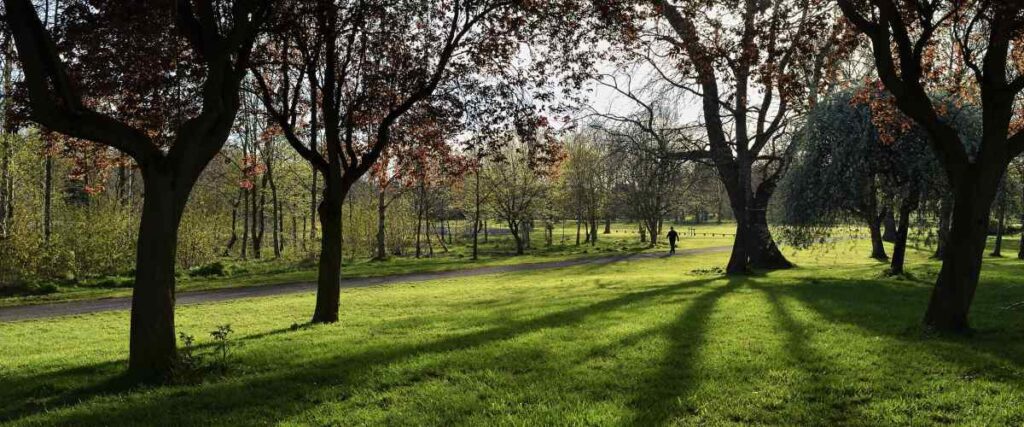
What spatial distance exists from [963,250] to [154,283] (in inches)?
381

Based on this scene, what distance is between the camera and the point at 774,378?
19.1 ft

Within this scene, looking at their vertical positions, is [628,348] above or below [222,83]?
below

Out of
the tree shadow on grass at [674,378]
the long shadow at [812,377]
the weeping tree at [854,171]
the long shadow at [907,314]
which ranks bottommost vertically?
the tree shadow on grass at [674,378]

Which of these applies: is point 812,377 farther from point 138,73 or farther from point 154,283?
point 138,73

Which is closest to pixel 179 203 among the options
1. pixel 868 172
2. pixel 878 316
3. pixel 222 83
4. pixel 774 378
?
pixel 222 83

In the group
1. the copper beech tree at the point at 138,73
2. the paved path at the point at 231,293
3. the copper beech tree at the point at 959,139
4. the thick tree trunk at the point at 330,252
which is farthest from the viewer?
the paved path at the point at 231,293

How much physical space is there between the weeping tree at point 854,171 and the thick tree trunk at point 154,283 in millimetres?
14282

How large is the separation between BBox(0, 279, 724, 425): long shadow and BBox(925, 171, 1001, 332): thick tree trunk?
5.92m

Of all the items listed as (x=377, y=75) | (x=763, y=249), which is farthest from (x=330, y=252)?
(x=763, y=249)

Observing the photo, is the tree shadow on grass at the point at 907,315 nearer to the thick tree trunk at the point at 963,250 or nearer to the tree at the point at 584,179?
the thick tree trunk at the point at 963,250

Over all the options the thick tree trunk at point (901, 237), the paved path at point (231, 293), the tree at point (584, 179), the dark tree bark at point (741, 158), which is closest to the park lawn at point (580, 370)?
the paved path at point (231, 293)

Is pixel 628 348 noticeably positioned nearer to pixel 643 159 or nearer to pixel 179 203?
pixel 179 203

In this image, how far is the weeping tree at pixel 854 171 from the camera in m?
14.4

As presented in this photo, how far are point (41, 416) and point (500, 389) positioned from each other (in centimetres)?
405
